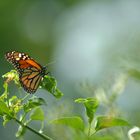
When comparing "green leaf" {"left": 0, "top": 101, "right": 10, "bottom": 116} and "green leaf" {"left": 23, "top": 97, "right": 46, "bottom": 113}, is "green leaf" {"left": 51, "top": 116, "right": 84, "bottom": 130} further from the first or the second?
"green leaf" {"left": 0, "top": 101, "right": 10, "bottom": 116}

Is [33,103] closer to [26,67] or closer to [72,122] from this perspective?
[72,122]

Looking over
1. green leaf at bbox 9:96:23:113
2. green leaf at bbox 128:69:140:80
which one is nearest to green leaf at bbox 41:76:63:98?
green leaf at bbox 9:96:23:113

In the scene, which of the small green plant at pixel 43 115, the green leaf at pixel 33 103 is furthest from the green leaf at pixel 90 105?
the green leaf at pixel 33 103

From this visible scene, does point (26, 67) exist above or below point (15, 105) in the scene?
above

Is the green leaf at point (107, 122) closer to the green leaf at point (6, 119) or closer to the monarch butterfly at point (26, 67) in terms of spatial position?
the green leaf at point (6, 119)

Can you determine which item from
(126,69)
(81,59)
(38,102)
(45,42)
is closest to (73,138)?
(126,69)

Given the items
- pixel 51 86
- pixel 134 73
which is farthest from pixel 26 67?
pixel 134 73

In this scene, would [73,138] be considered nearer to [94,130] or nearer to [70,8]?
[94,130]
